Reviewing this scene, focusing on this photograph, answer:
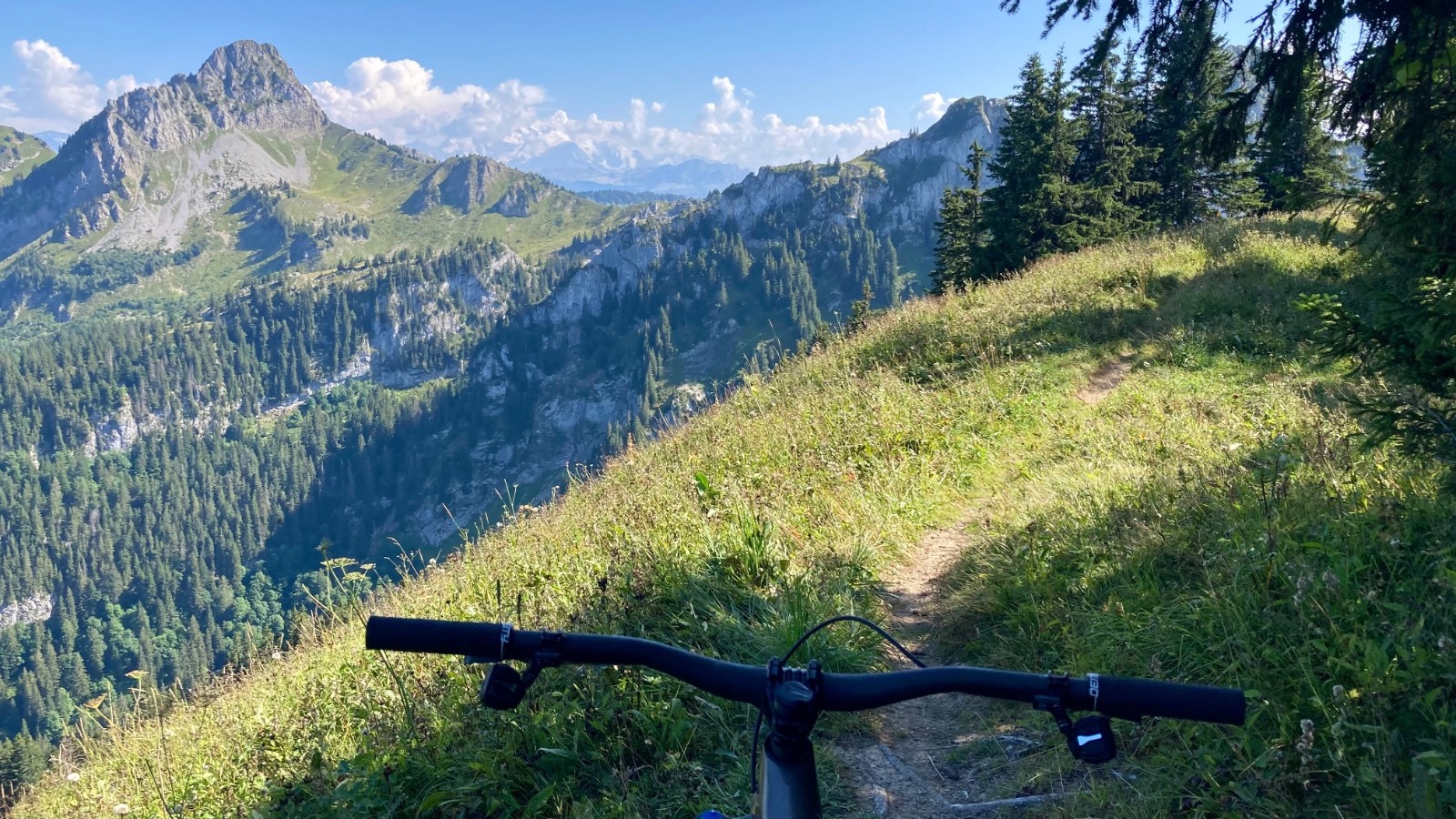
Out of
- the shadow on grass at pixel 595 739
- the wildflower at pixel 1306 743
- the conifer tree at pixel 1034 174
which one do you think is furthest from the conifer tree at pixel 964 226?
the wildflower at pixel 1306 743

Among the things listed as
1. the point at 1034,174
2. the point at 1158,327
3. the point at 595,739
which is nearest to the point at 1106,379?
the point at 1158,327

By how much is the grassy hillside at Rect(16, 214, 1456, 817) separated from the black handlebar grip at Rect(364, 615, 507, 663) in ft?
6.32

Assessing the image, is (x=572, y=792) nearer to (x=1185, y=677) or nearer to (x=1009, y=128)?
(x=1185, y=677)

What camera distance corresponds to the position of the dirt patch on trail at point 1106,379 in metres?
9.68

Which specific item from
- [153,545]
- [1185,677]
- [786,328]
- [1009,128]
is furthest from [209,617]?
[1185,677]

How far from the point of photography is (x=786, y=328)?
649 ft

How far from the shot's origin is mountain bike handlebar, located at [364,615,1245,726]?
155cm

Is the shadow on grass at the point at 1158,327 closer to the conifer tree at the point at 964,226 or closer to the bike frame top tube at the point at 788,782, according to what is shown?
the bike frame top tube at the point at 788,782

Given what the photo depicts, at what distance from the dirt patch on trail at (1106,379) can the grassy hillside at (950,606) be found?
1.70 feet

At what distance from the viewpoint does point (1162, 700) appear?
5.12 ft

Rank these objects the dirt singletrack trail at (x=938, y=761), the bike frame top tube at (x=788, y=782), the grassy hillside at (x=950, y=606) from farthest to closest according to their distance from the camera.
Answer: the dirt singletrack trail at (x=938, y=761) < the grassy hillside at (x=950, y=606) < the bike frame top tube at (x=788, y=782)

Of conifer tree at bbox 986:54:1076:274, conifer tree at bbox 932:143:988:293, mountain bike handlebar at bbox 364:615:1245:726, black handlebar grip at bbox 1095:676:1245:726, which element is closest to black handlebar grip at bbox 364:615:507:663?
mountain bike handlebar at bbox 364:615:1245:726

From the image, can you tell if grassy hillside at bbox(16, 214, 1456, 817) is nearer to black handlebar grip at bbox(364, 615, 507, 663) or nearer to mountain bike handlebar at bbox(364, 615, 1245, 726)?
mountain bike handlebar at bbox(364, 615, 1245, 726)

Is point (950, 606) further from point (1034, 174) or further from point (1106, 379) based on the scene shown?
point (1034, 174)
